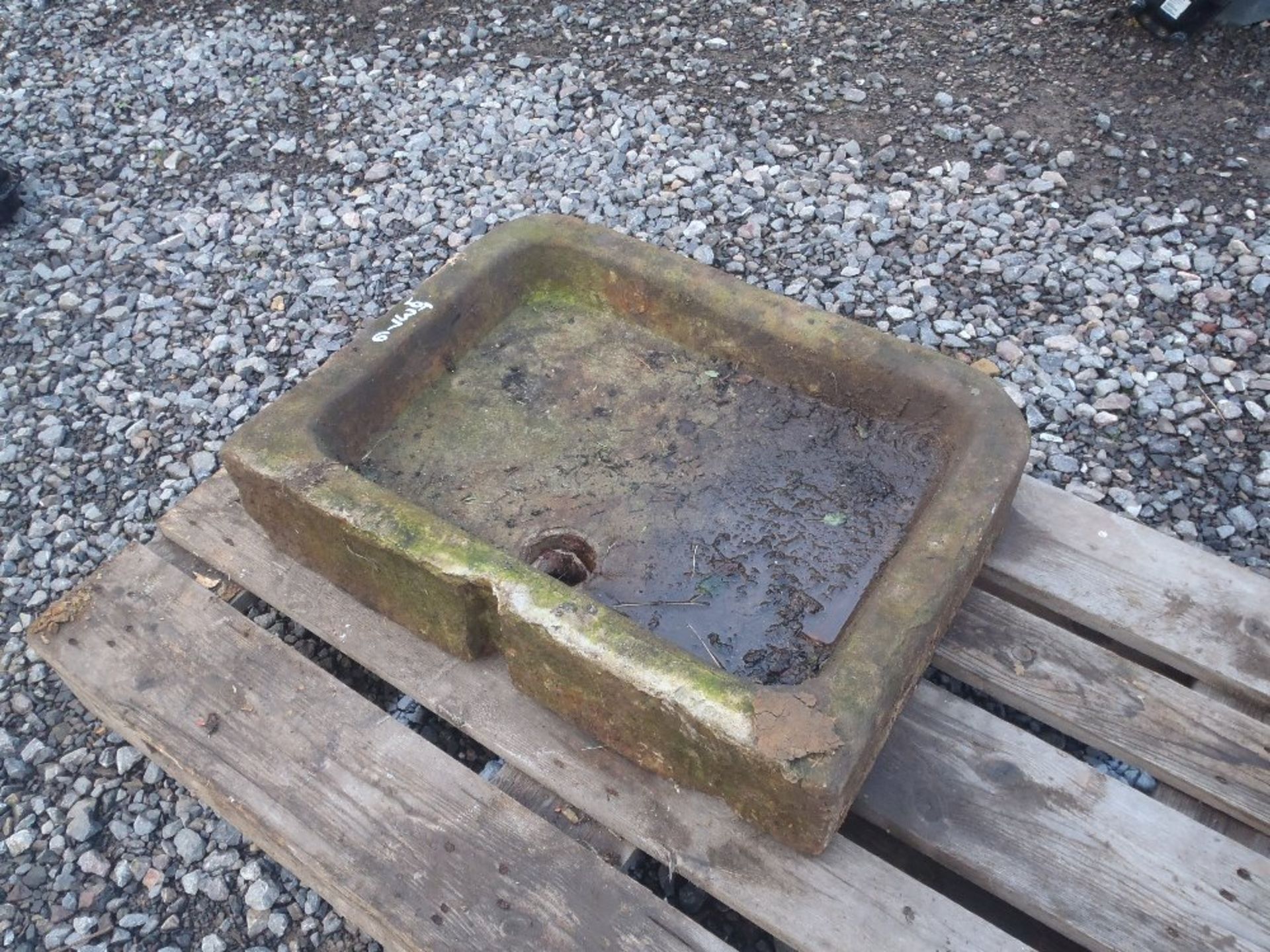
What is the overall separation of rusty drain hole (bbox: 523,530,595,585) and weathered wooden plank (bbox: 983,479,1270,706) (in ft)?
3.13

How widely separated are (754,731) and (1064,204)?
9.31 feet

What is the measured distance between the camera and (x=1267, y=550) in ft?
8.80

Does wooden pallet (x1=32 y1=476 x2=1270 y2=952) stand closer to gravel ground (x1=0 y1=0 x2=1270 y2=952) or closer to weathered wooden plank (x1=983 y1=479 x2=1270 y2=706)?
weathered wooden plank (x1=983 y1=479 x2=1270 y2=706)

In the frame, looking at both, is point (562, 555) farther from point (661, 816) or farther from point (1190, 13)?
point (1190, 13)

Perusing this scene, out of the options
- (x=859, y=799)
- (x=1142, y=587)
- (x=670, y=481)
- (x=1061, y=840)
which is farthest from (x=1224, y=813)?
(x=670, y=481)

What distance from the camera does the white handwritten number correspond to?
2.37 meters

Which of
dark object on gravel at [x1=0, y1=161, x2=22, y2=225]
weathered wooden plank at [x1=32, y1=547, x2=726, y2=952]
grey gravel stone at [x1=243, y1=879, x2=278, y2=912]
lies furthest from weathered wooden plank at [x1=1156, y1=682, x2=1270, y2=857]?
dark object on gravel at [x1=0, y1=161, x2=22, y2=225]

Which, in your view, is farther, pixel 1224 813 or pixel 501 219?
pixel 501 219

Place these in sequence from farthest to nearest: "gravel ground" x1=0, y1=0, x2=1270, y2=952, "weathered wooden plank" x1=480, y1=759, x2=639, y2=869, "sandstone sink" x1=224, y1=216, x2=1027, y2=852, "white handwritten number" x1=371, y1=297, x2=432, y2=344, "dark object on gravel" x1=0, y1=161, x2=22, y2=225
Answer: "dark object on gravel" x1=0, y1=161, x2=22, y2=225 → "gravel ground" x1=0, y1=0, x2=1270, y2=952 → "white handwritten number" x1=371, y1=297, x2=432, y2=344 → "weathered wooden plank" x1=480, y1=759, x2=639, y2=869 → "sandstone sink" x1=224, y1=216, x2=1027, y2=852

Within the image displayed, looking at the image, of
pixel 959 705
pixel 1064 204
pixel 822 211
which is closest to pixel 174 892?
pixel 959 705

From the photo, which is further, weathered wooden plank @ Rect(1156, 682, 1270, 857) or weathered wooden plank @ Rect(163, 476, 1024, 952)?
weathered wooden plank @ Rect(1156, 682, 1270, 857)

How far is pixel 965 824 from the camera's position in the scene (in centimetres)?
195

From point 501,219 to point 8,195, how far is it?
6.30ft

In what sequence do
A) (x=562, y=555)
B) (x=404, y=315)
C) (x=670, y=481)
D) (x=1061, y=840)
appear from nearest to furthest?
(x=1061, y=840), (x=562, y=555), (x=670, y=481), (x=404, y=315)
